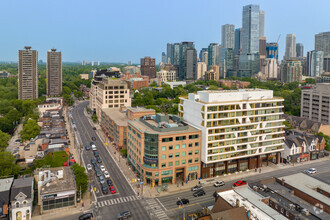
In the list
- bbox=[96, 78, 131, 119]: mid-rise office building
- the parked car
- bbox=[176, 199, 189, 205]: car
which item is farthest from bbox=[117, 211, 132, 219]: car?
bbox=[96, 78, 131, 119]: mid-rise office building

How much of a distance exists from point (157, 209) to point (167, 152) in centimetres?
1805

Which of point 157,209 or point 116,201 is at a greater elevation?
point 116,201

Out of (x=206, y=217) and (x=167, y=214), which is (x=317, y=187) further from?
(x=167, y=214)

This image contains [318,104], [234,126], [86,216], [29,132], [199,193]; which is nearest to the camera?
[86,216]

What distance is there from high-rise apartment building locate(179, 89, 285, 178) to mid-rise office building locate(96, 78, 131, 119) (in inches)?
2793

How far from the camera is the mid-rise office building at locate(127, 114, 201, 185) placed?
80500mm

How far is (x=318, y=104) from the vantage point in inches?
6048

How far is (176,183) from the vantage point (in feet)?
275

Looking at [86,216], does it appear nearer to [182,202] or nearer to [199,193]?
[182,202]

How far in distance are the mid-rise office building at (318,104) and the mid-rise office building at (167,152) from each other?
9937 cm

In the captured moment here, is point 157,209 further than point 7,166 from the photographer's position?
No

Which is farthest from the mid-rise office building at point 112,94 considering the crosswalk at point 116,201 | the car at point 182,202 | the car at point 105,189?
the car at point 182,202

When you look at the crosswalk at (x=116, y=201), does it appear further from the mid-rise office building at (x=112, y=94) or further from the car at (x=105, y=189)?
the mid-rise office building at (x=112, y=94)

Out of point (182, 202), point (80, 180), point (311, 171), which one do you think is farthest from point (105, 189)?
point (311, 171)
